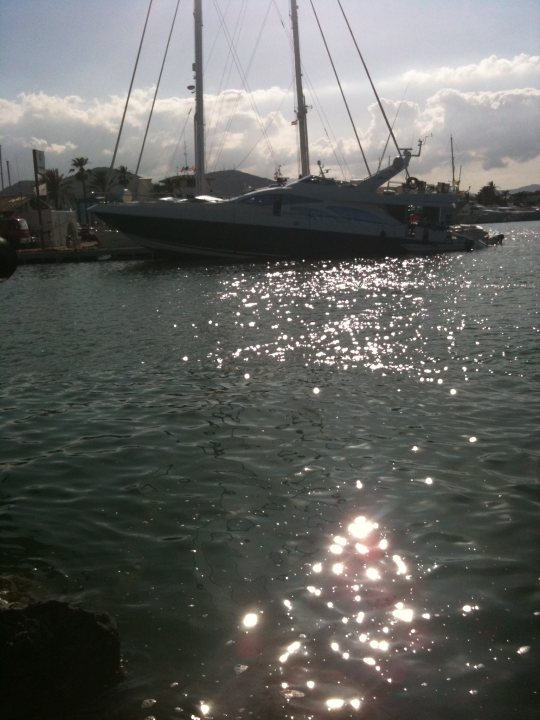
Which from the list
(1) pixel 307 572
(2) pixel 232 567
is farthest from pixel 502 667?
(2) pixel 232 567

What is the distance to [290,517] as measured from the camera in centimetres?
662

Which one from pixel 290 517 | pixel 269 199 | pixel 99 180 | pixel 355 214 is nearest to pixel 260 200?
pixel 269 199

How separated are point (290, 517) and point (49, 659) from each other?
295 cm

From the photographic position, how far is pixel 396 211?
44562 mm

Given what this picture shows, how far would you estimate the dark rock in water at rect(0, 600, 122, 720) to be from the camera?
4008 mm

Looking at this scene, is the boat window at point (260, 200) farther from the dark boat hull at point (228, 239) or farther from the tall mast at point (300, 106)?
the tall mast at point (300, 106)

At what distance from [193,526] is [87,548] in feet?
3.07

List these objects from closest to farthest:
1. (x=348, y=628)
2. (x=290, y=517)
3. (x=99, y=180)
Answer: (x=348, y=628)
(x=290, y=517)
(x=99, y=180)

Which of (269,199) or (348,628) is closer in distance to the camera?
(348,628)

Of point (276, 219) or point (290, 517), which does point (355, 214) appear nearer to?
point (276, 219)

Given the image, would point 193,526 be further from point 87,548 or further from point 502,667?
point 502,667

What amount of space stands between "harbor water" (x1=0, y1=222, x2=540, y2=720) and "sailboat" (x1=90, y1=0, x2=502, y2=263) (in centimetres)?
2578

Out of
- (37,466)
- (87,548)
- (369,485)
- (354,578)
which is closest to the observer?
(354,578)

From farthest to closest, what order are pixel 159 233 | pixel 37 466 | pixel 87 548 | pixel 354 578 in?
pixel 159 233 → pixel 37 466 → pixel 87 548 → pixel 354 578
